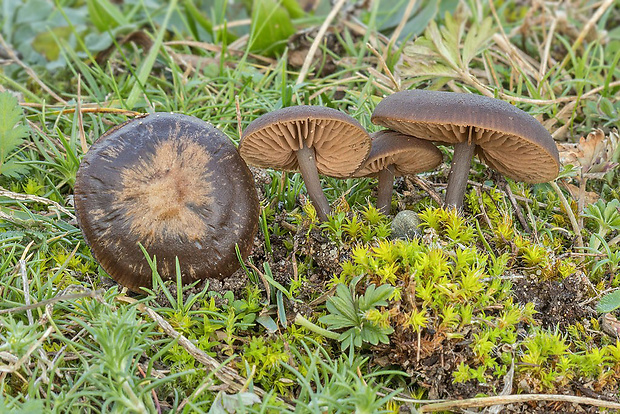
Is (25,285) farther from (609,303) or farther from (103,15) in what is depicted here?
(103,15)

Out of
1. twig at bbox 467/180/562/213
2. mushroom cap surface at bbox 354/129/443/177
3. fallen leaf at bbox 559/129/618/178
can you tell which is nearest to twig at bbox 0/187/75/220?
mushroom cap surface at bbox 354/129/443/177

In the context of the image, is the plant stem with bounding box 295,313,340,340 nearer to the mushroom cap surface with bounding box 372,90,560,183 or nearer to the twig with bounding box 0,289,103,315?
the twig with bounding box 0,289,103,315

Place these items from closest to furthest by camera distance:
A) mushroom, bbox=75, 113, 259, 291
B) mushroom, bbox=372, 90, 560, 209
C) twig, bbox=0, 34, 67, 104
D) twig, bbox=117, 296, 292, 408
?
twig, bbox=117, 296, 292, 408 < mushroom, bbox=372, 90, 560, 209 < mushroom, bbox=75, 113, 259, 291 < twig, bbox=0, 34, 67, 104

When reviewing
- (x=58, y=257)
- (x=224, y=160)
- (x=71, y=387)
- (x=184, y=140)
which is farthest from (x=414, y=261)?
(x=58, y=257)

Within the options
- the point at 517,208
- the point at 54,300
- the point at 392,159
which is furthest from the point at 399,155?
the point at 54,300

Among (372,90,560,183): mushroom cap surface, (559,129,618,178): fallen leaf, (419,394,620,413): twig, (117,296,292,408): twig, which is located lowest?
(117,296,292,408): twig
